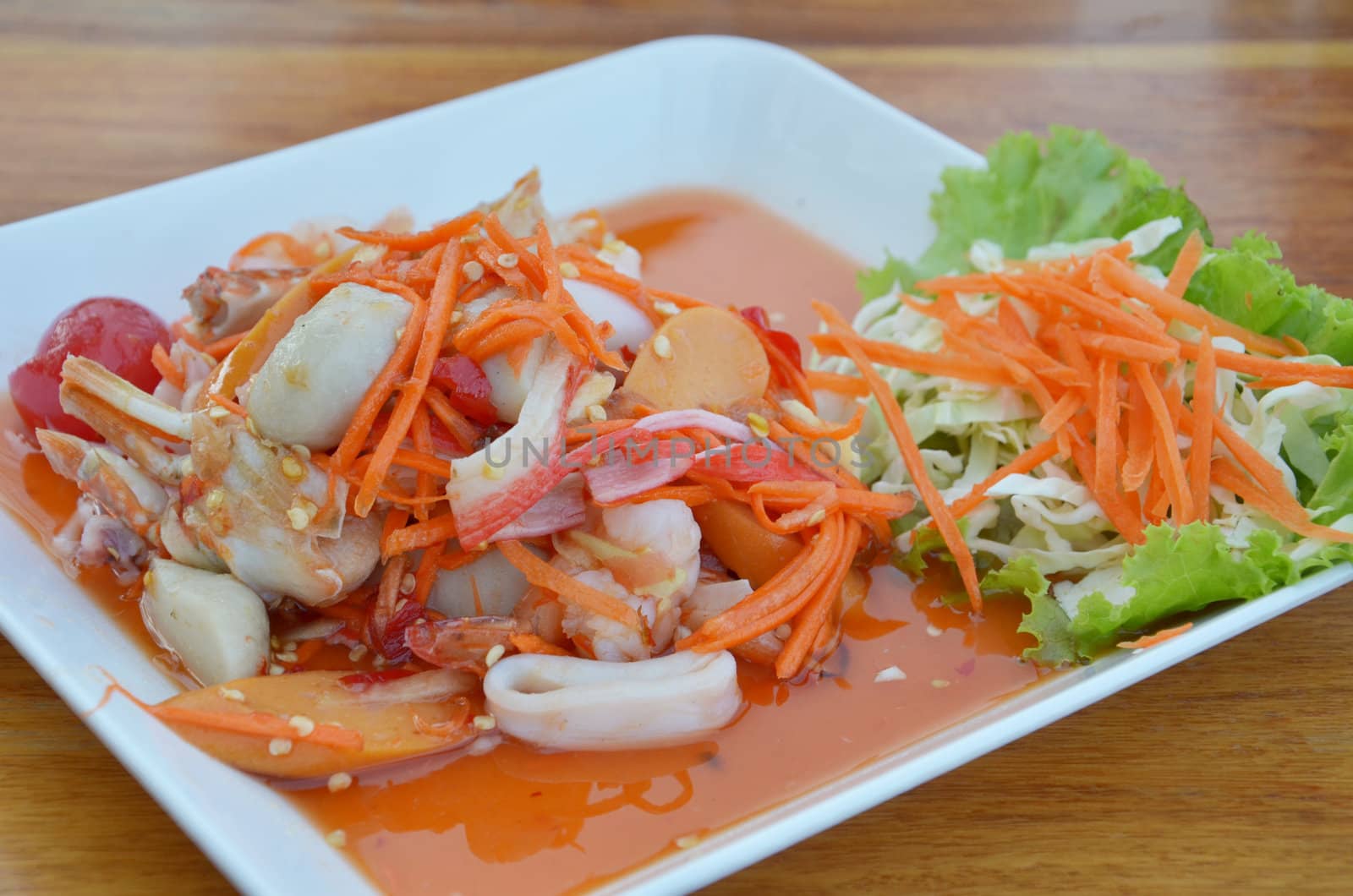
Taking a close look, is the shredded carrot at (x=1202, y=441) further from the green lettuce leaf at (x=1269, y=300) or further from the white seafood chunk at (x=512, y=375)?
the white seafood chunk at (x=512, y=375)

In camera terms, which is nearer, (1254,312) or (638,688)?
(638,688)

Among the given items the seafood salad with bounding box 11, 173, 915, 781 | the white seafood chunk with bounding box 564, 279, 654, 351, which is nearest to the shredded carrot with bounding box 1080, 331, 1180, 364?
the seafood salad with bounding box 11, 173, 915, 781

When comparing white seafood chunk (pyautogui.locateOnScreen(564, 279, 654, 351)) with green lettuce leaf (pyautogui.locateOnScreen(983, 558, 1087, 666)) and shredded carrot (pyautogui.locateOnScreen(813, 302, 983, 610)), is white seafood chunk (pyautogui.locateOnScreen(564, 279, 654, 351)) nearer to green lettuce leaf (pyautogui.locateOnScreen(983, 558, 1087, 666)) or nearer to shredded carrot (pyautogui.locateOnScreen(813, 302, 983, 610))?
shredded carrot (pyautogui.locateOnScreen(813, 302, 983, 610))

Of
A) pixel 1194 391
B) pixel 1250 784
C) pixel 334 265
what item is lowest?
pixel 1250 784

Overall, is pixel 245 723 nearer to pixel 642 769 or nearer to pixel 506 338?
pixel 642 769

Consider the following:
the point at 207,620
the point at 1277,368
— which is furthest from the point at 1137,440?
the point at 207,620

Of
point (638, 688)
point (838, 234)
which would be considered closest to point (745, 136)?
point (838, 234)

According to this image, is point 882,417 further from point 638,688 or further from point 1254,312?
point 638,688

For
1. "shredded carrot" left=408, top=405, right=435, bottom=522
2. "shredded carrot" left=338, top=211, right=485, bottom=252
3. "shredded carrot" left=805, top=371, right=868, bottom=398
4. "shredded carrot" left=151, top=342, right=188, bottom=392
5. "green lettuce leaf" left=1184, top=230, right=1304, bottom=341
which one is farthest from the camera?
"shredded carrot" left=805, top=371, right=868, bottom=398

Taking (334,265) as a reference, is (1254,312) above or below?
below
